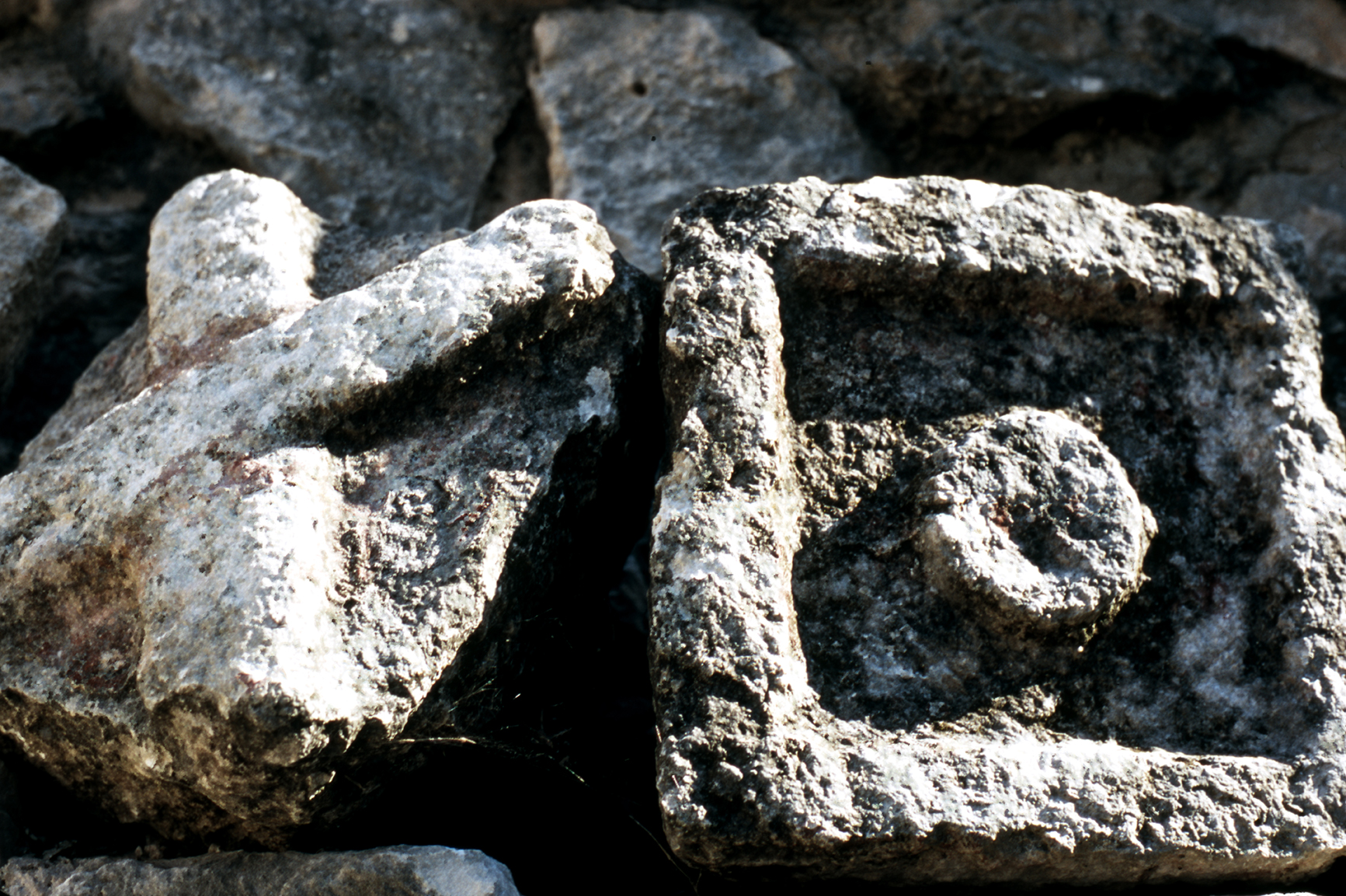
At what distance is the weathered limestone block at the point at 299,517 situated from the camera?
3.31 ft

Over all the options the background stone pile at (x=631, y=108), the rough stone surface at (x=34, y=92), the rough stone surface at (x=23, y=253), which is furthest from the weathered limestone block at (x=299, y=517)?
the rough stone surface at (x=34, y=92)

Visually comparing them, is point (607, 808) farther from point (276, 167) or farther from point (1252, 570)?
point (276, 167)

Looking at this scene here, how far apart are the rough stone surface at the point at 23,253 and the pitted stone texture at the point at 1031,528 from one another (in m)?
1.17

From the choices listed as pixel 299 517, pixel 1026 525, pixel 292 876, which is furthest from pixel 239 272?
pixel 1026 525

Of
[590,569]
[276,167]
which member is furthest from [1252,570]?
[276,167]

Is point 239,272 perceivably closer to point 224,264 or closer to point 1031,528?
point 224,264

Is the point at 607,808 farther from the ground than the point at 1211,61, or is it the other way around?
the point at 1211,61

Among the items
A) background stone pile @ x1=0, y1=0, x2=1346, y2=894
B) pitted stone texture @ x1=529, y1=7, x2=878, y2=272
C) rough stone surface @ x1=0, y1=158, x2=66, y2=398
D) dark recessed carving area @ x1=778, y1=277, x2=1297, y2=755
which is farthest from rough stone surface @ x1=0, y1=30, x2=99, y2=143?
dark recessed carving area @ x1=778, y1=277, x2=1297, y2=755

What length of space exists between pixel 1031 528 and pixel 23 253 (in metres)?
1.30

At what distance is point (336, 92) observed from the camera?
183cm

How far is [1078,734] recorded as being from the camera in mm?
1133

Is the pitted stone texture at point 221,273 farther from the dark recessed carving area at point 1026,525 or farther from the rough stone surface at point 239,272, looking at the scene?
the dark recessed carving area at point 1026,525

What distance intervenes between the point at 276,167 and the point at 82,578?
2.82 ft

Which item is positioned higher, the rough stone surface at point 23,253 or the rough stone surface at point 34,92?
the rough stone surface at point 34,92
